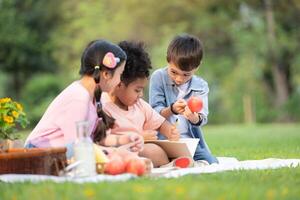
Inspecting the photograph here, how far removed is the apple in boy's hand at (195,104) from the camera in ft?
22.4

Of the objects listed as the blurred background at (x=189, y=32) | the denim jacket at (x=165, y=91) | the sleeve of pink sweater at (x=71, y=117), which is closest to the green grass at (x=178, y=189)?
the sleeve of pink sweater at (x=71, y=117)

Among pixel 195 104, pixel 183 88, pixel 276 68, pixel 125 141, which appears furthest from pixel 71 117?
pixel 276 68

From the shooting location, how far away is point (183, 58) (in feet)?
23.6

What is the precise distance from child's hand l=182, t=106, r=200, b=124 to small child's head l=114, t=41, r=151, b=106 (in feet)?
1.69

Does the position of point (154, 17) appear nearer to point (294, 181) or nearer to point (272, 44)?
point (272, 44)

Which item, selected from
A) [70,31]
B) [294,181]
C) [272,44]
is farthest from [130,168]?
[70,31]

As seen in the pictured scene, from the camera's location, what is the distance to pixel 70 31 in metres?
34.4

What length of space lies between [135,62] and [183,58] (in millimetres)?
686

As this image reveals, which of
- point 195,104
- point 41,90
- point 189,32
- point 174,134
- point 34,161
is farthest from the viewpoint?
point 41,90

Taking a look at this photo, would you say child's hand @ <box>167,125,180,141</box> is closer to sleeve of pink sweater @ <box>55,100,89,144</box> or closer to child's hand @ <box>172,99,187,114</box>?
child's hand @ <box>172,99,187,114</box>

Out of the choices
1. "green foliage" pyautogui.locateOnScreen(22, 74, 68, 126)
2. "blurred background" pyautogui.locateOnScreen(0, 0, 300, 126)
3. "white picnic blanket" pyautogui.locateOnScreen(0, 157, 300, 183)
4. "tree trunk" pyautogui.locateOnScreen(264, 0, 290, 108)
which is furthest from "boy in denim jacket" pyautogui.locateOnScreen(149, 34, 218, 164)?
"green foliage" pyautogui.locateOnScreen(22, 74, 68, 126)

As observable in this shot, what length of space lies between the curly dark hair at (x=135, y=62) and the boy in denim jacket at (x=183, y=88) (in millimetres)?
485

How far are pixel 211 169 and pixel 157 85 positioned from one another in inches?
61.0

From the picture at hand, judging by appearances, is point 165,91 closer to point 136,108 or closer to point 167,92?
point 167,92
